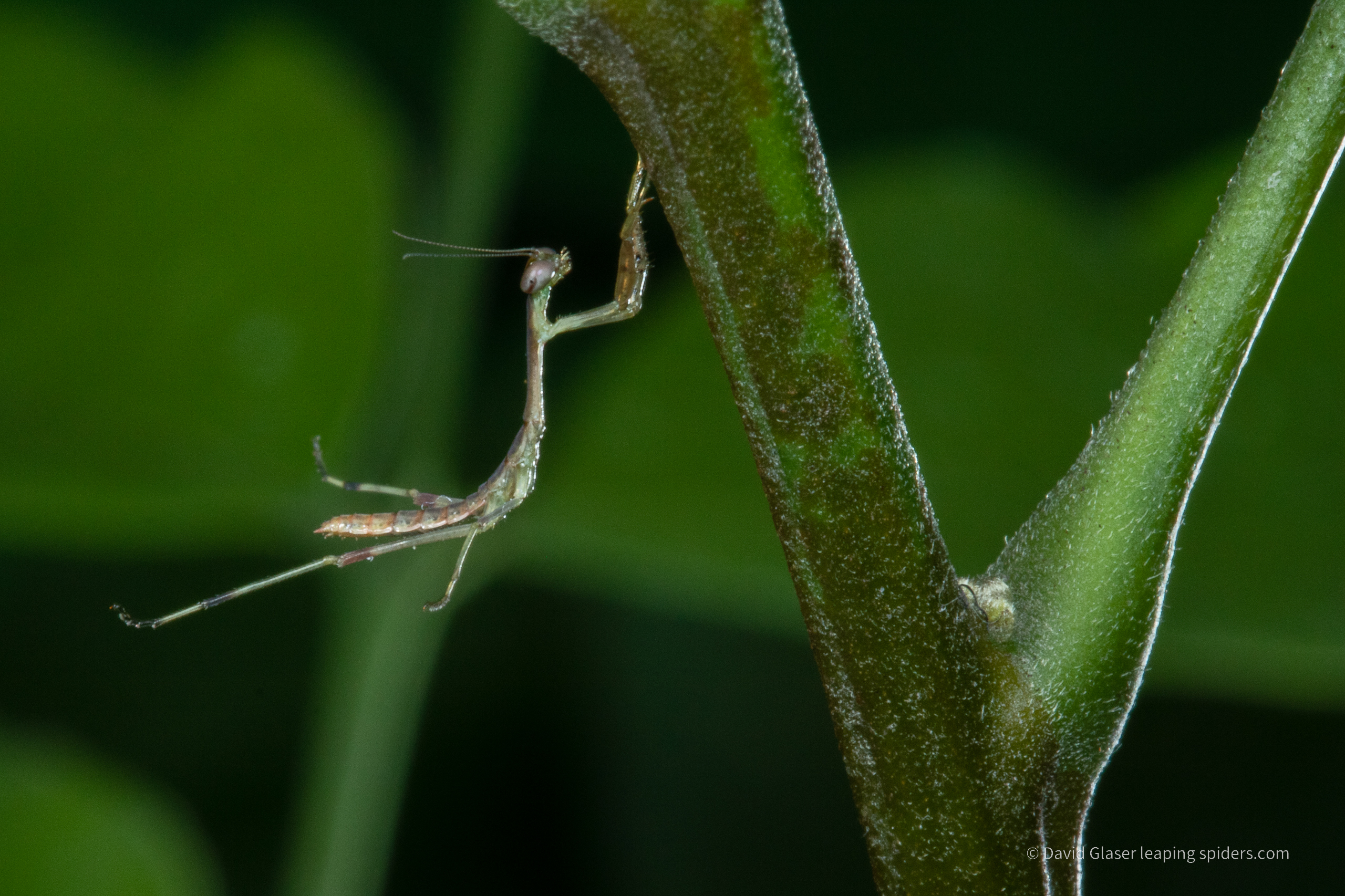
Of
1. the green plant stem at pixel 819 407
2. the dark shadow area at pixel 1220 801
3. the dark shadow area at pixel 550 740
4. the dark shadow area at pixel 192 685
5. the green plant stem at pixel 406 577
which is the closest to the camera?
the green plant stem at pixel 819 407

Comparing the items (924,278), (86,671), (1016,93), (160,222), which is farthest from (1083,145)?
(86,671)

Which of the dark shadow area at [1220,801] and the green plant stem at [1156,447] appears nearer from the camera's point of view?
the green plant stem at [1156,447]

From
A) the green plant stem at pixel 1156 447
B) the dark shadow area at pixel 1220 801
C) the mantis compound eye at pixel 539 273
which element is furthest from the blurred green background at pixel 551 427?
the green plant stem at pixel 1156 447

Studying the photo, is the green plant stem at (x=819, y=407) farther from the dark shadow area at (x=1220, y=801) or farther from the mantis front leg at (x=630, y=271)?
the dark shadow area at (x=1220, y=801)

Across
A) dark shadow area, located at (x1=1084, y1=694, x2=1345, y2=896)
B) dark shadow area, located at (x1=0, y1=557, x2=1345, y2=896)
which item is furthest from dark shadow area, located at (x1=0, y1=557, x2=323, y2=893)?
dark shadow area, located at (x1=1084, y1=694, x2=1345, y2=896)

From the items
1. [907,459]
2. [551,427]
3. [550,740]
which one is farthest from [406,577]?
[907,459]

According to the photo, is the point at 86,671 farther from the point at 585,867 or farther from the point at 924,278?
the point at 924,278

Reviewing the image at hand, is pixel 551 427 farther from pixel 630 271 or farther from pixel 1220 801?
pixel 1220 801
